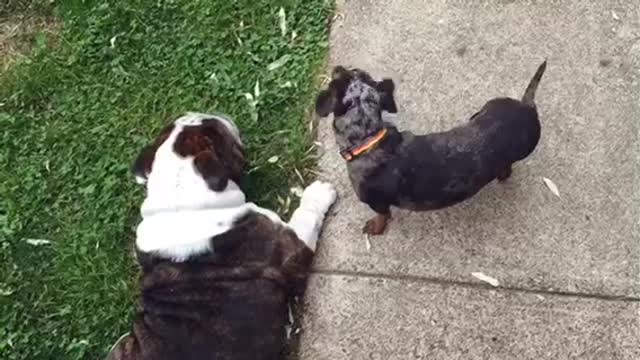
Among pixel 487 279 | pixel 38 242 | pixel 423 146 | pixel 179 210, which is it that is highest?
pixel 423 146

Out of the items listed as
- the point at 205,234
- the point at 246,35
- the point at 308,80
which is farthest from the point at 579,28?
the point at 205,234

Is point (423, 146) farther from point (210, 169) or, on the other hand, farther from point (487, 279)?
point (210, 169)

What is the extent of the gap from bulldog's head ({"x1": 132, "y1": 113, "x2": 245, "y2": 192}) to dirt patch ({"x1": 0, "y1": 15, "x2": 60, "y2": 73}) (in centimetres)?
162

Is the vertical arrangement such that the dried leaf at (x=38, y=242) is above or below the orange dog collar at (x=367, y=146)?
below

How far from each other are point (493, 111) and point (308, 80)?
136 cm

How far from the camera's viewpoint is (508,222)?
4.88 metres

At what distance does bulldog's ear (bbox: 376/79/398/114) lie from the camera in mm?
4531

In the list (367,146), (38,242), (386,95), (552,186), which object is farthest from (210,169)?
(552,186)

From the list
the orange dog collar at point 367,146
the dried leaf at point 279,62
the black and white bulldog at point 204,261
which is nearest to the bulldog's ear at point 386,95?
the orange dog collar at point 367,146

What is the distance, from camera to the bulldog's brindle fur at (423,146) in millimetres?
4426

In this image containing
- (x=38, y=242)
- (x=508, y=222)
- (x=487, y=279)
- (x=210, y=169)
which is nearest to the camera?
(x=210, y=169)

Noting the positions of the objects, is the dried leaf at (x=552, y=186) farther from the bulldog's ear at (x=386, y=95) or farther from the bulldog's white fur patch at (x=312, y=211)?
the bulldog's white fur patch at (x=312, y=211)

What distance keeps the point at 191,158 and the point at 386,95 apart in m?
1.01

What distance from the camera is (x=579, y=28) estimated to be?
5273 millimetres
